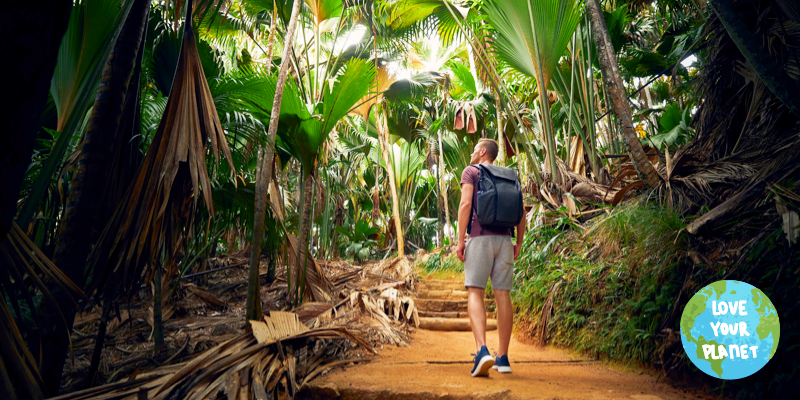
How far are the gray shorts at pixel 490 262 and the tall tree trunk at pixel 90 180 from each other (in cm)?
210

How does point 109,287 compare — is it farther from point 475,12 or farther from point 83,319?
point 475,12

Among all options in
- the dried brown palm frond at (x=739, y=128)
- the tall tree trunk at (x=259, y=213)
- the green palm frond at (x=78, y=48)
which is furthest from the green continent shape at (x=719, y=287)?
the green palm frond at (x=78, y=48)

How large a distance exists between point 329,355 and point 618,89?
2.99 metres

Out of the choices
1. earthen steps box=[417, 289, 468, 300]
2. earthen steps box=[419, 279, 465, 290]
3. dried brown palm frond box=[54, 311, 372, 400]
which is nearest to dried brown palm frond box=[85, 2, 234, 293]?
dried brown palm frond box=[54, 311, 372, 400]

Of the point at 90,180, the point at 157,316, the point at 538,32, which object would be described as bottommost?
the point at 157,316

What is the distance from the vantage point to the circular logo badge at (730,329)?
5.94 ft

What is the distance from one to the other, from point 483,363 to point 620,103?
2.35 metres

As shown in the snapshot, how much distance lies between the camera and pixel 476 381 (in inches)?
85.7

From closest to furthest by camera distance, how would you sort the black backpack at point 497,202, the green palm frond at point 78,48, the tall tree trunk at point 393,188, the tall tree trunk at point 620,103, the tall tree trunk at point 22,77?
1. the tall tree trunk at point 22,77
2. the green palm frond at point 78,48
3. the black backpack at point 497,202
4. the tall tree trunk at point 620,103
5. the tall tree trunk at point 393,188

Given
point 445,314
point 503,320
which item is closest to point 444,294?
point 445,314

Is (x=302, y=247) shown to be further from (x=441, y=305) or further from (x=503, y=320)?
(x=503, y=320)

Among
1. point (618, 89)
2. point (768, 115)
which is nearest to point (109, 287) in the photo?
point (618, 89)

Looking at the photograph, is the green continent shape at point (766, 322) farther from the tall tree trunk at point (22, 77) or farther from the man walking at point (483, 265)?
the tall tree trunk at point (22, 77)

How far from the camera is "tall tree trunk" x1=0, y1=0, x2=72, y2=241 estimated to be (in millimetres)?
943
